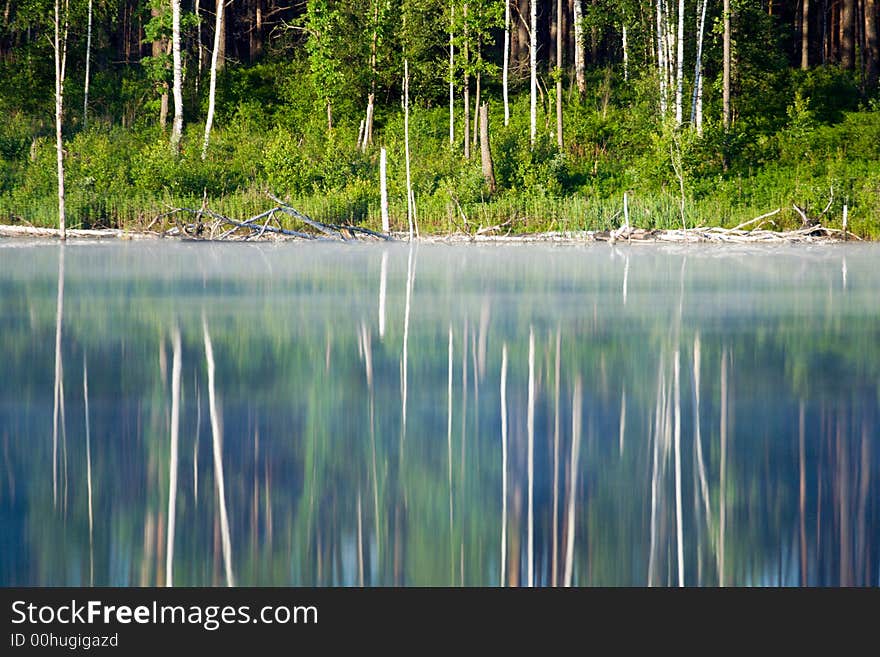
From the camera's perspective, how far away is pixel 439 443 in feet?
21.5

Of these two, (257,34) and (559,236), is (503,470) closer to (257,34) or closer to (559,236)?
(559,236)

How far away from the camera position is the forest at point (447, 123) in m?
34.5

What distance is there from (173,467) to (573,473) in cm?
178

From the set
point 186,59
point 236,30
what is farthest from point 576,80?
point 236,30

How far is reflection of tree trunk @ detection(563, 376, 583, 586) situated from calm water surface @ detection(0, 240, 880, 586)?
2 centimetres

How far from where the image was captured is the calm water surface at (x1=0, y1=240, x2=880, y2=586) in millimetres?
4582

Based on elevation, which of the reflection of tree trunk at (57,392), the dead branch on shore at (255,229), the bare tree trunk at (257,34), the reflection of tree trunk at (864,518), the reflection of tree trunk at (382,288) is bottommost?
the reflection of tree trunk at (864,518)

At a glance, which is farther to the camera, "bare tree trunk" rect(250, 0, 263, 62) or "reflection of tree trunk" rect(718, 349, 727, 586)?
"bare tree trunk" rect(250, 0, 263, 62)

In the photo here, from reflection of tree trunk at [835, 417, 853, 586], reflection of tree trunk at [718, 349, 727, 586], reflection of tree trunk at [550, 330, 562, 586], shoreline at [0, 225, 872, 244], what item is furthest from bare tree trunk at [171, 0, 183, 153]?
reflection of tree trunk at [835, 417, 853, 586]

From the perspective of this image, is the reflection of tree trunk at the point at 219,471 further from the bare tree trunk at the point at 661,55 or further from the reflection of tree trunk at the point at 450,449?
the bare tree trunk at the point at 661,55

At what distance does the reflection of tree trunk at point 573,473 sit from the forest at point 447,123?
2423cm

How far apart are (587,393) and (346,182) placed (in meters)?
30.0

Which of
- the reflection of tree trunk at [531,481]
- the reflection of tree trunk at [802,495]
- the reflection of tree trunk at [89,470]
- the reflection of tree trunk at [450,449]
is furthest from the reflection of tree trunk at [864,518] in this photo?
the reflection of tree trunk at [89,470]

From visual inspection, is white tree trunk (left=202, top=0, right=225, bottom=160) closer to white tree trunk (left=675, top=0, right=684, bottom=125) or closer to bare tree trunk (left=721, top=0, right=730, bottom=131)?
white tree trunk (left=675, top=0, right=684, bottom=125)
